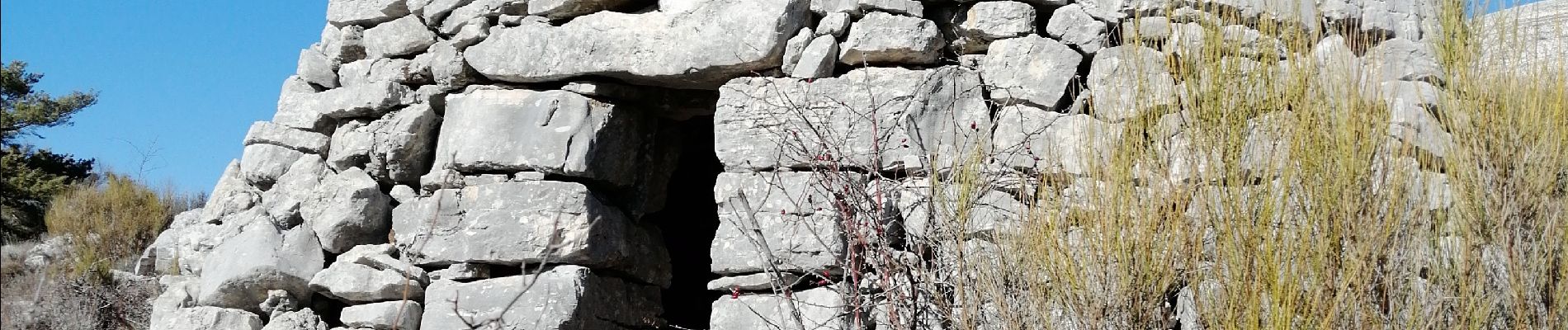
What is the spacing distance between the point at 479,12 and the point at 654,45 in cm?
86

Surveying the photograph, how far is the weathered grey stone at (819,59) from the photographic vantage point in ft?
13.9

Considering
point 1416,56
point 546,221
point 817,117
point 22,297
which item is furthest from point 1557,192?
point 22,297

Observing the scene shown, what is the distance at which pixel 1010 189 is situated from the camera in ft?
13.0

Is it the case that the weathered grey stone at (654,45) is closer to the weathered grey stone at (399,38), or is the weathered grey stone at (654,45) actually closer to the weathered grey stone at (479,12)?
the weathered grey stone at (479,12)

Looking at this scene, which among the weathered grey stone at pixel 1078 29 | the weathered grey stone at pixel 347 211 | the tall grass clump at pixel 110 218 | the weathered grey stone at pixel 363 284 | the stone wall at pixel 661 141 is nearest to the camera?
the stone wall at pixel 661 141

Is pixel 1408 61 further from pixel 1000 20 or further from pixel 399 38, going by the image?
pixel 399 38

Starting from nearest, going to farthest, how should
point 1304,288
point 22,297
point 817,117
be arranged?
point 1304,288
point 817,117
point 22,297

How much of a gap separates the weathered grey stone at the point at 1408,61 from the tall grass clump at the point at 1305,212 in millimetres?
151

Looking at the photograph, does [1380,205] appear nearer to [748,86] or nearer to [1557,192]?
[1557,192]

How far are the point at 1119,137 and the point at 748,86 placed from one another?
1.39 metres

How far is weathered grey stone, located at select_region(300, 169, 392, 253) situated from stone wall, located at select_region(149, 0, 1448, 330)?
0.4 inches

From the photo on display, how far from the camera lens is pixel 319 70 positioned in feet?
17.7

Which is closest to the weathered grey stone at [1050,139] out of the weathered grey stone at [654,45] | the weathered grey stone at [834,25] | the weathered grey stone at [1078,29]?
the weathered grey stone at [1078,29]

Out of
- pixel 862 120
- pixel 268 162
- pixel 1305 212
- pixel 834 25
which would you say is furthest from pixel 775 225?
pixel 268 162
